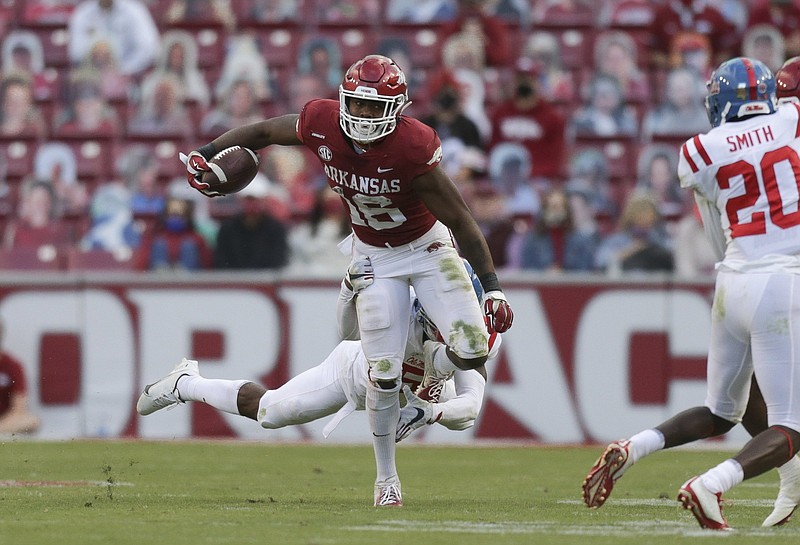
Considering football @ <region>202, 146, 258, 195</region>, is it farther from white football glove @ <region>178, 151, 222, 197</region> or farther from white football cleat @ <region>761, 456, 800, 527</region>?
white football cleat @ <region>761, 456, 800, 527</region>

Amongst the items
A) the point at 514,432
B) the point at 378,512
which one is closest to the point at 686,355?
the point at 514,432

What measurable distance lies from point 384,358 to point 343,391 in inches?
22.0

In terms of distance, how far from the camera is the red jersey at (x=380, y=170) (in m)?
6.50

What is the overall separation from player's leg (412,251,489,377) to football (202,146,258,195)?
96 centimetres

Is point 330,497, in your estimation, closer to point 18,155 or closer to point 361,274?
point 361,274

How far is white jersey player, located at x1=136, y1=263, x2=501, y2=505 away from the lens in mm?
7059

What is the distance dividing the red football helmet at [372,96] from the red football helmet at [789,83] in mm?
1771

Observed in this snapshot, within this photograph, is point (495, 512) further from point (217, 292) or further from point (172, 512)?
point (217, 292)

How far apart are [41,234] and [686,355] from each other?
552cm

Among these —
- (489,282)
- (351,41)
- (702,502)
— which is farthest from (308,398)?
(351,41)

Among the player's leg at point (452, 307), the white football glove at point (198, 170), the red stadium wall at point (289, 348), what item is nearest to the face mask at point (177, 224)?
the red stadium wall at point (289, 348)

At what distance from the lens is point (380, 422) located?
6.79 metres

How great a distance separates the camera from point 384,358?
6.69 m

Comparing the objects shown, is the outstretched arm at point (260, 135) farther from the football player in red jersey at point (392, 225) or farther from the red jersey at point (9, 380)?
the red jersey at point (9, 380)
